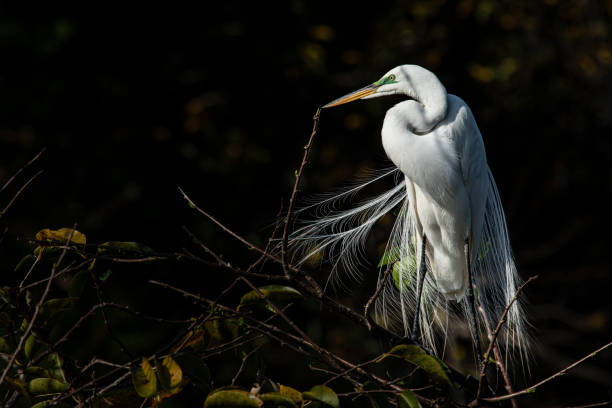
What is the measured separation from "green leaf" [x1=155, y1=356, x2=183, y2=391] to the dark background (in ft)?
8.12

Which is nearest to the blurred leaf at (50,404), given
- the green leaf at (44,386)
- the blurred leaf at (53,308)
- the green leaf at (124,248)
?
the green leaf at (44,386)

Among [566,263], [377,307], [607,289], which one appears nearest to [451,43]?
[566,263]

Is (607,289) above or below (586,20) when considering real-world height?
below

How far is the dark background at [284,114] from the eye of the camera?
3854 mm

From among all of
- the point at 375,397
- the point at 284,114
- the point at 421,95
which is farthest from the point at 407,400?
the point at 284,114

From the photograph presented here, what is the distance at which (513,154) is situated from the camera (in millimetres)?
4637

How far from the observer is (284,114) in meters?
4.28

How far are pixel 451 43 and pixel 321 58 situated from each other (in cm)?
99

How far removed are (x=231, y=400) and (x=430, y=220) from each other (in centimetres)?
111

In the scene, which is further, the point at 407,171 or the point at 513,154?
the point at 513,154

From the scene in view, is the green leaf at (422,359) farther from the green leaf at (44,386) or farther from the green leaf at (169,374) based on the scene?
the green leaf at (44,386)

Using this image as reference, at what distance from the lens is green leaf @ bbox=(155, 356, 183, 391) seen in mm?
1033

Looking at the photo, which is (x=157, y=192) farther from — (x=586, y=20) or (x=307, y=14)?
(x=586, y=20)

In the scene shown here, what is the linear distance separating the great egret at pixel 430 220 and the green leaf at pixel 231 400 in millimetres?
741
